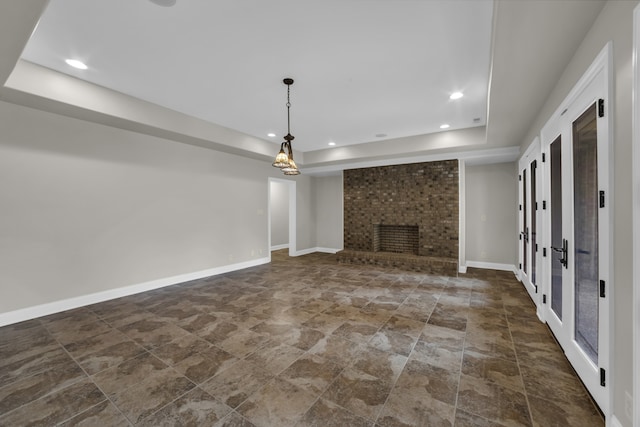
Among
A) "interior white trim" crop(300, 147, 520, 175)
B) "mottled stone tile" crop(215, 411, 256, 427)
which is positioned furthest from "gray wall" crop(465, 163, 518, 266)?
"mottled stone tile" crop(215, 411, 256, 427)

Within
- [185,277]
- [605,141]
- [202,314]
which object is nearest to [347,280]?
[202,314]

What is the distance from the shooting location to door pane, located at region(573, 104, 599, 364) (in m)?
1.93

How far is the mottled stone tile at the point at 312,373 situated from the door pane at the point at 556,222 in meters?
2.39

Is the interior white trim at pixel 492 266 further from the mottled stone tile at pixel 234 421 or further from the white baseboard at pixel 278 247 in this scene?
the mottled stone tile at pixel 234 421

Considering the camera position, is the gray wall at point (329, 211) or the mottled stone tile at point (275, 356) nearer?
the mottled stone tile at point (275, 356)

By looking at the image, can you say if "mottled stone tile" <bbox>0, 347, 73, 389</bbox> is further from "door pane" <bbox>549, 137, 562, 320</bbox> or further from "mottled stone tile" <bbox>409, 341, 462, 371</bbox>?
"door pane" <bbox>549, 137, 562, 320</bbox>

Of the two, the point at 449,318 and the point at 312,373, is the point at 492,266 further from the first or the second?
the point at 312,373

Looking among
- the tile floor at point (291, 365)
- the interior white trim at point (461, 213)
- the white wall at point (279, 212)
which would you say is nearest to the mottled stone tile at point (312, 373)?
the tile floor at point (291, 365)

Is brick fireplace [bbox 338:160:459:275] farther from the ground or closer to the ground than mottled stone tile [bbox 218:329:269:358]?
farther from the ground

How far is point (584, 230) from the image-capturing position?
2100 mm

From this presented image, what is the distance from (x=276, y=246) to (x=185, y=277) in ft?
14.8

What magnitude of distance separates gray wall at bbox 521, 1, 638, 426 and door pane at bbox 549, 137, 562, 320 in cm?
132

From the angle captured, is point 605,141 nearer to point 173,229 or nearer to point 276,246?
point 173,229

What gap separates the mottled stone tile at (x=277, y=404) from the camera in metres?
1.64
